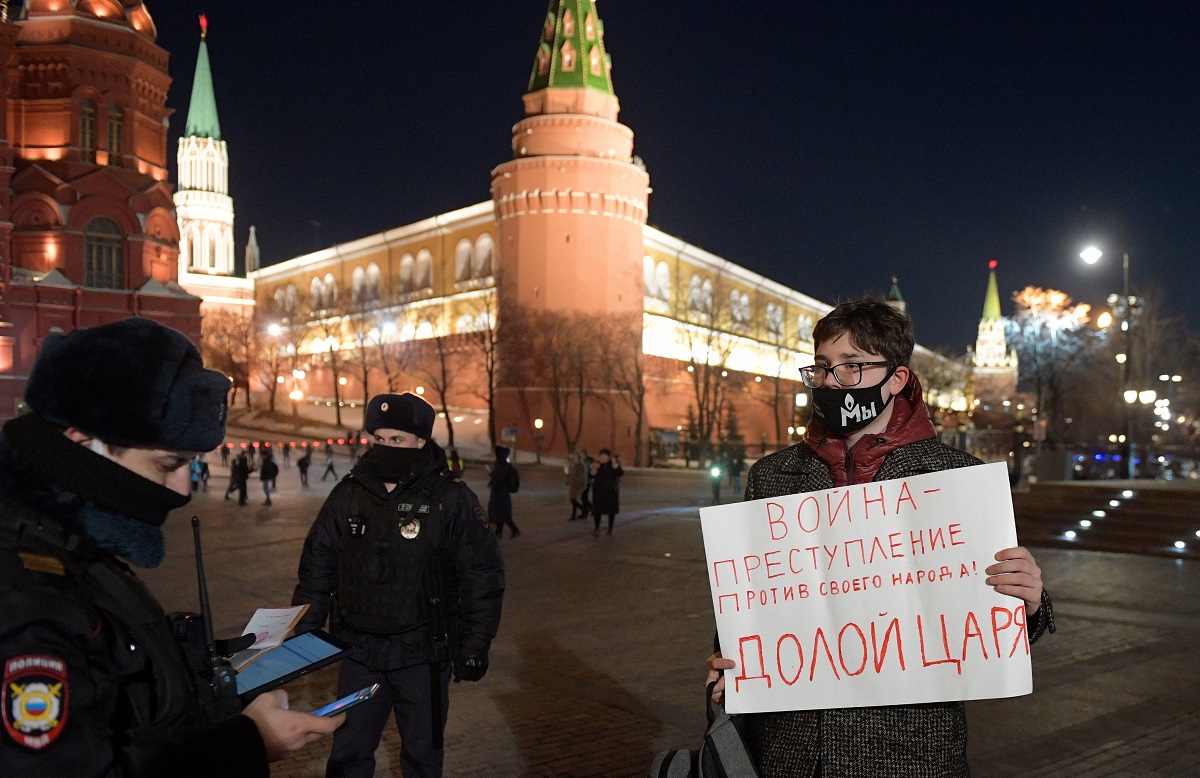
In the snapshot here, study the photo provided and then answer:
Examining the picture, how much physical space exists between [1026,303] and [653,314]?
24777mm

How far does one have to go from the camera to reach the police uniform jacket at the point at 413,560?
164 inches

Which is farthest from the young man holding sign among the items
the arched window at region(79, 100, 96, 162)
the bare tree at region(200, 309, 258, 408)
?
the bare tree at region(200, 309, 258, 408)

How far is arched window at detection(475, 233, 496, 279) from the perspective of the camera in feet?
217

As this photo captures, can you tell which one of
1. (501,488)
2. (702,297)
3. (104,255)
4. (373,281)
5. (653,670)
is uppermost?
(373,281)

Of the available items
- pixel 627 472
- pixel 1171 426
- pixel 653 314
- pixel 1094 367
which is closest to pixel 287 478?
pixel 627 472

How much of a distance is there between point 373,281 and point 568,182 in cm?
2915

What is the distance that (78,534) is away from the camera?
1.78 metres

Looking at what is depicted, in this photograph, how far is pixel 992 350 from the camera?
124688mm

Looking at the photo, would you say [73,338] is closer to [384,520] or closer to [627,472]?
[384,520]

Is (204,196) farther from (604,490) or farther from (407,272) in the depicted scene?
(604,490)

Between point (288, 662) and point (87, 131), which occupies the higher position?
point (87, 131)

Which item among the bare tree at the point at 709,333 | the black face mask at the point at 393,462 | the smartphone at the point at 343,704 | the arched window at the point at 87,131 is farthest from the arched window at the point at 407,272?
the smartphone at the point at 343,704

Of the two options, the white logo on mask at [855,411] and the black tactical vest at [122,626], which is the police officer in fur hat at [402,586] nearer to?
the white logo on mask at [855,411]

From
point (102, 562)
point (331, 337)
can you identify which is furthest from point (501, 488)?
point (331, 337)
